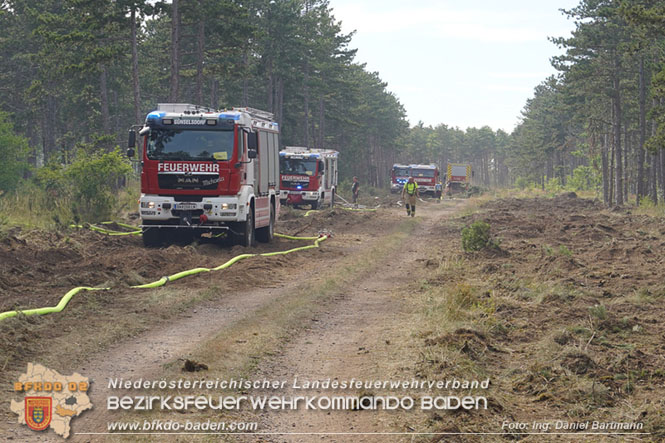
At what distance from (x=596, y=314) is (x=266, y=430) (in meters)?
5.46

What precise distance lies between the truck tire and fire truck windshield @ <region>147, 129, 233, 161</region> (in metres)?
1.98

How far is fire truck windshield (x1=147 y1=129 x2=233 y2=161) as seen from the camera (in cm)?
1741

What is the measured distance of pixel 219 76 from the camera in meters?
43.7

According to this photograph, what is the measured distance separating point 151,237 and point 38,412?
1282 centimetres

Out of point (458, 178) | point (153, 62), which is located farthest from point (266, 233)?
point (458, 178)

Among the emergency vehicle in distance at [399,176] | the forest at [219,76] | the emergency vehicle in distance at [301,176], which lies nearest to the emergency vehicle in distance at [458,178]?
the forest at [219,76]

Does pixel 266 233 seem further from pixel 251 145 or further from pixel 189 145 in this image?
pixel 189 145

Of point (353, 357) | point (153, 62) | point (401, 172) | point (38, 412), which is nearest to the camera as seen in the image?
point (38, 412)

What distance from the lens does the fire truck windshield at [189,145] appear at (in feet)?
57.1

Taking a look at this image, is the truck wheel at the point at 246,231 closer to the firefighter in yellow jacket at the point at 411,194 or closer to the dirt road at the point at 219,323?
the dirt road at the point at 219,323

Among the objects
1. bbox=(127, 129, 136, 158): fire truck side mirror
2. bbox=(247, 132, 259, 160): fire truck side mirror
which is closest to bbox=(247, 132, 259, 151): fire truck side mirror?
bbox=(247, 132, 259, 160): fire truck side mirror

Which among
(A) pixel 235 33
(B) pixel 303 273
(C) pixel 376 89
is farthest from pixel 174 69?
(C) pixel 376 89

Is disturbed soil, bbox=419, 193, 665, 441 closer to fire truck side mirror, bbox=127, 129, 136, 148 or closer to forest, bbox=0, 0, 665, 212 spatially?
fire truck side mirror, bbox=127, 129, 136, 148

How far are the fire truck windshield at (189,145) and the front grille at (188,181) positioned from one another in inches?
16.9
